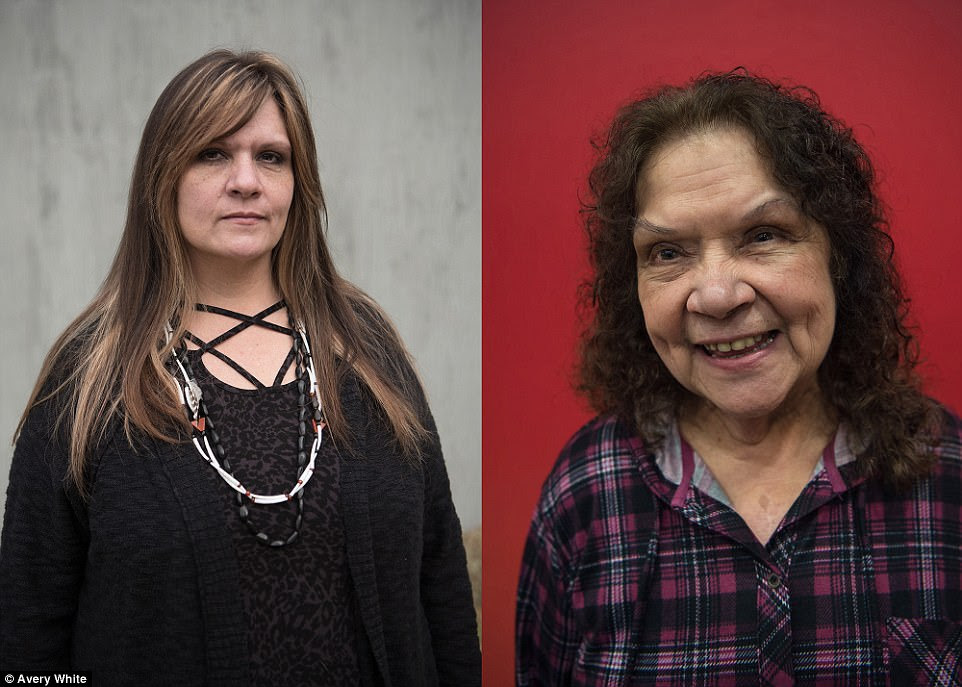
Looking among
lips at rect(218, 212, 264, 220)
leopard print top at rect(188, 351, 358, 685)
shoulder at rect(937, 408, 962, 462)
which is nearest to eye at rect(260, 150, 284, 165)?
lips at rect(218, 212, 264, 220)

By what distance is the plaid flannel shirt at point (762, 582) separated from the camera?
1.54 metres

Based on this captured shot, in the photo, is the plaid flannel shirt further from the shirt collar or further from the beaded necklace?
the beaded necklace

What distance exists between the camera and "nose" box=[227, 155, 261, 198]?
1.88m

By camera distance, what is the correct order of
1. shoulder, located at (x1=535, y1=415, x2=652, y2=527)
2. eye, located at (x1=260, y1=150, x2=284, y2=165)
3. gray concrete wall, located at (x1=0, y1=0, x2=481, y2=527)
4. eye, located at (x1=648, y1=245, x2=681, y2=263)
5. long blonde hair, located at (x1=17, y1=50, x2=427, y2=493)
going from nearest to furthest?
eye, located at (x1=648, y1=245, x2=681, y2=263)
shoulder, located at (x1=535, y1=415, x2=652, y2=527)
long blonde hair, located at (x1=17, y1=50, x2=427, y2=493)
eye, located at (x1=260, y1=150, x2=284, y2=165)
gray concrete wall, located at (x1=0, y1=0, x2=481, y2=527)

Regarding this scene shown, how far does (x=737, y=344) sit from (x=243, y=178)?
3.31 feet

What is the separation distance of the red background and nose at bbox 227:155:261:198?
666 millimetres

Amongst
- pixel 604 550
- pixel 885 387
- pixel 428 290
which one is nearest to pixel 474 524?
pixel 428 290

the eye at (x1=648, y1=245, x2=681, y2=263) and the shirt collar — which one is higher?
the eye at (x1=648, y1=245, x2=681, y2=263)

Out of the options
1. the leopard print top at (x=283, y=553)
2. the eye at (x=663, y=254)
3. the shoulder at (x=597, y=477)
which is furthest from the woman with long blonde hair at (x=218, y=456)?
the eye at (x=663, y=254)

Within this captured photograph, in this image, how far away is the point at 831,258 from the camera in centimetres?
159

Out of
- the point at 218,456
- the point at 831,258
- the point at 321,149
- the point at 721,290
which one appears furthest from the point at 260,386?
the point at 831,258

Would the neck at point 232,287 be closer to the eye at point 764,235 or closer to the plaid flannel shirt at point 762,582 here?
the plaid flannel shirt at point 762,582

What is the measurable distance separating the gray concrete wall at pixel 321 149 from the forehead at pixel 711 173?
1021mm

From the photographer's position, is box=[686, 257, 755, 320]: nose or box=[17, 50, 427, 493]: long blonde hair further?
box=[17, 50, 427, 493]: long blonde hair
